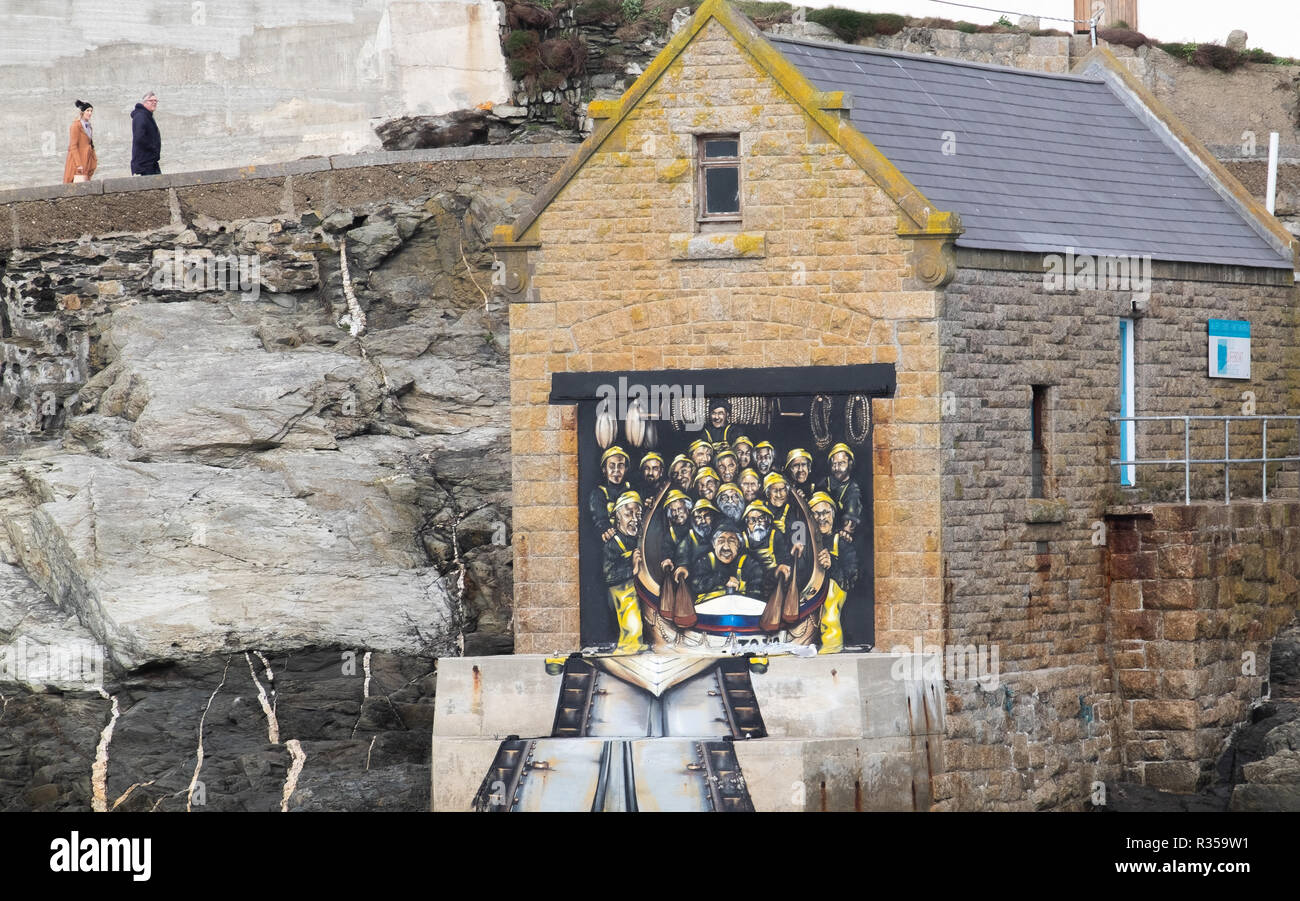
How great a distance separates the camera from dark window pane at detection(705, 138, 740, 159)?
23.8 metres

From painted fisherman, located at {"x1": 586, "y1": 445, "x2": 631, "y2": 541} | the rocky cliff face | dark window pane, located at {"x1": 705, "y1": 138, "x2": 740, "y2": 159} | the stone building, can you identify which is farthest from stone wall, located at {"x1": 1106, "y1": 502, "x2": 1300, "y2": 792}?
the rocky cliff face

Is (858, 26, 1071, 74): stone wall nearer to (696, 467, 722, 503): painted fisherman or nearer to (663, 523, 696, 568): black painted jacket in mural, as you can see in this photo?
(696, 467, 722, 503): painted fisherman

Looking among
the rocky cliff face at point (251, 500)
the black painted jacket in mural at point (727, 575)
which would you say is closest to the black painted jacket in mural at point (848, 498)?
the black painted jacket in mural at point (727, 575)

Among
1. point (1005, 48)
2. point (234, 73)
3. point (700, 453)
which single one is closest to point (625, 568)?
point (700, 453)

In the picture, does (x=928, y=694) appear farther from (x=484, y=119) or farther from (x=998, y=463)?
(x=484, y=119)

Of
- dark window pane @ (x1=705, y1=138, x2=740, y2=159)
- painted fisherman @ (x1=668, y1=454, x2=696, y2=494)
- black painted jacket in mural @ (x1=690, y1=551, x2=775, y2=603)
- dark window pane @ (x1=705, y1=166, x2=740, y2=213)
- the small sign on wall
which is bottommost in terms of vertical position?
black painted jacket in mural @ (x1=690, y1=551, x2=775, y2=603)

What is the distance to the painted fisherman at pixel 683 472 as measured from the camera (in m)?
23.7

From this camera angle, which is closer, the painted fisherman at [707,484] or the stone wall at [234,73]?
the painted fisherman at [707,484]

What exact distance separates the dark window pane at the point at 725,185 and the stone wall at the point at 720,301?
0.63ft

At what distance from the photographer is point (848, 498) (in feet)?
76.8

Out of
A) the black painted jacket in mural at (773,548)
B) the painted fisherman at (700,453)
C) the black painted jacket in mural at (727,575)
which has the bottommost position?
the black painted jacket in mural at (727,575)
